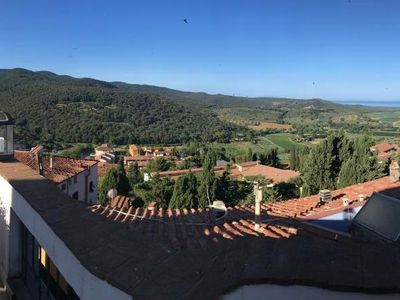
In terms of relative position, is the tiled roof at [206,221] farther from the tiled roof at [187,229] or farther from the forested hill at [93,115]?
the forested hill at [93,115]

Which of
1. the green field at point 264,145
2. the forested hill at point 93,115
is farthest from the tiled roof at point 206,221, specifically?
the green field at point 264,145

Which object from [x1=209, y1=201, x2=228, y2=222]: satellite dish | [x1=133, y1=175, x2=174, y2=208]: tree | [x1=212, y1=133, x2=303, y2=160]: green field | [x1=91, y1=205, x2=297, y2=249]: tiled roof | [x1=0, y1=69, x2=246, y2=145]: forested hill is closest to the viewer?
[x1=91, y1=205, x2=297, y2=249]: tiled roof

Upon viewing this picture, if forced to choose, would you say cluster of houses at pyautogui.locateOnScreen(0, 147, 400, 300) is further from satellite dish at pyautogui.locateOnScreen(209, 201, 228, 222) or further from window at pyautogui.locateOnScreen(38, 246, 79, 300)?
satellite dish at pyautogui.locateOnScreen(209, 201, 228, 222)

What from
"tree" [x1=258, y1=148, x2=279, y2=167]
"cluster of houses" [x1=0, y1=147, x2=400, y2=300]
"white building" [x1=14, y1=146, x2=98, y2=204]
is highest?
"cluster of houses" [x1=0, y1=147, x2=400, y2=300]

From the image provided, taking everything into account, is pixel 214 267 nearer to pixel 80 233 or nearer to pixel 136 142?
pixel 80 233

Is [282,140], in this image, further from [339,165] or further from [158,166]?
[339,165]

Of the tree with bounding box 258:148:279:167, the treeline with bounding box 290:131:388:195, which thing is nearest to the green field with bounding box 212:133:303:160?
the tree with bounding box 258:148:279:167

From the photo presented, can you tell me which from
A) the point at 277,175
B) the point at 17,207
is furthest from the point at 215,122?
the point at 17,207
